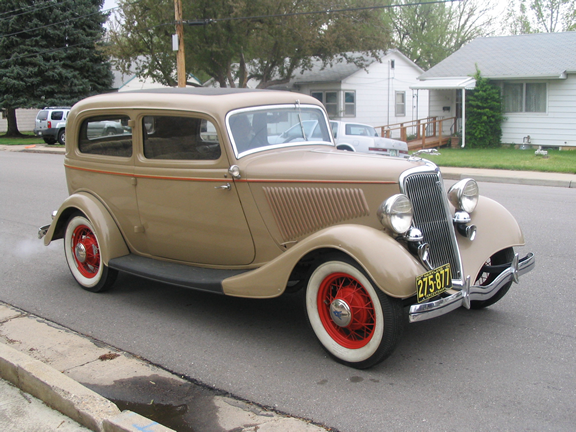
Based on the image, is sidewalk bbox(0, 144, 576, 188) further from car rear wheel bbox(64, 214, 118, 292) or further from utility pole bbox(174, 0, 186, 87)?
car rear wheel bbox(64, 214, 118, 292)

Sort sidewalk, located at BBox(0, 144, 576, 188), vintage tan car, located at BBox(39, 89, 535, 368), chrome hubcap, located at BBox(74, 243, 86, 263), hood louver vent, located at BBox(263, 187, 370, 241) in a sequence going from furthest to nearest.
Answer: sidewalk, located at BBox(0, 144, 576, 188) < chrome hubcap, located at BBox(74, 243, 86, 263) < hood louver vent, located at BBox(263, 187, 370, 241) < vintage tan car, located at BBox(39, 89, 535, 368)

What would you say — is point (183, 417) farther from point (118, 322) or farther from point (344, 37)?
point (344, 37)

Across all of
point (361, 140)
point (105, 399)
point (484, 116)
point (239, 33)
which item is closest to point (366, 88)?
point (239, 33)

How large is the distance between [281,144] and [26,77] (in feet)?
101

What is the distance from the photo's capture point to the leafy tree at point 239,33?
2511cm

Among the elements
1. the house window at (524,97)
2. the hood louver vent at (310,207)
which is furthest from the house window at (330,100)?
the hood louver vent at (310,207)

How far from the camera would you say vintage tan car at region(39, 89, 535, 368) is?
151 inches

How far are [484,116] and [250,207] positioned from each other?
1945cm

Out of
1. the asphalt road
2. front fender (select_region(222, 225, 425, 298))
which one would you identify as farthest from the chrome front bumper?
the asphalt road

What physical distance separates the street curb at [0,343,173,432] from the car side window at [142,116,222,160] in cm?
203

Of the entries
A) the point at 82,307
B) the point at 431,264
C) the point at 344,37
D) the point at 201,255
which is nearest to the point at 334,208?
the point at 431,264

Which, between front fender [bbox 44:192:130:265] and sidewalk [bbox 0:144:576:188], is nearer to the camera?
front fender [bbox 44:192:130:265]

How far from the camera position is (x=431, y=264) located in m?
4.09

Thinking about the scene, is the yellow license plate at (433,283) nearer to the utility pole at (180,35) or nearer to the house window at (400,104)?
the utility pole at (180,35)
